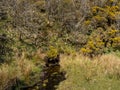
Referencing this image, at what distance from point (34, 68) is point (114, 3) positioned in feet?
29.4

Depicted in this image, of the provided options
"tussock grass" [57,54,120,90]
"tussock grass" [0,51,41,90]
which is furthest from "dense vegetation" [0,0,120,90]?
"tussock grass" [57,54,120,90]

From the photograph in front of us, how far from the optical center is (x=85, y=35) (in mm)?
18766

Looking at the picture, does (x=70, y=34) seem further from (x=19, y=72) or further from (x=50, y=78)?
(x=19, y=72)

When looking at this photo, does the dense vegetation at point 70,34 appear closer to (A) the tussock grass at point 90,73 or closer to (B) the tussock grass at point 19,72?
(B) the tussock grass at point 19,72

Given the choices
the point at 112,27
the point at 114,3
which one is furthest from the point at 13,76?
the point at 114,3

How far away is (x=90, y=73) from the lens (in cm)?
1294

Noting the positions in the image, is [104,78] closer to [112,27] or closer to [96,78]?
[96,78]

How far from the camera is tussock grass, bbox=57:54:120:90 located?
1162 cm

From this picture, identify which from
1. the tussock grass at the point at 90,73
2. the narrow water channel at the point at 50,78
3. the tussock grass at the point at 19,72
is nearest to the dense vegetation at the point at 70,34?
the tussock grass at the point at 19,72

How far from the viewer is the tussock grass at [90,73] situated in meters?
11.6

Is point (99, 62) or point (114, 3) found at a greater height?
point (114, 3)

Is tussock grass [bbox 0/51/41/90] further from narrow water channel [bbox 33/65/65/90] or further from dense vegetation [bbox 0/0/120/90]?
narrow water channel [bbox 33/65/65/90]

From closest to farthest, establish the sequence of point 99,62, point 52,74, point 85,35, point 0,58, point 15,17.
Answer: point 15,17, point 0,58, point 52,74, point 99,62, point 85,35

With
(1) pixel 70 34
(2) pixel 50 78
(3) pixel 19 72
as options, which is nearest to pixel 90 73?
(2) pixel 50 78
